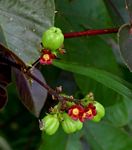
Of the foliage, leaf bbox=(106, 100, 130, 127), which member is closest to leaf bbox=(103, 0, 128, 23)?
the foliage

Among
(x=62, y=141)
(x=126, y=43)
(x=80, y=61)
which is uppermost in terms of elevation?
(x=126, y=43)

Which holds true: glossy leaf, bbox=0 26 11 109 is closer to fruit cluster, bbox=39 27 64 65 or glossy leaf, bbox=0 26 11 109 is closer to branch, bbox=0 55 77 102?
branch, bbox=0 55 77 102

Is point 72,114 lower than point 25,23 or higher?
lower

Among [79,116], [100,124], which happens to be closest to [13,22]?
[79,116]

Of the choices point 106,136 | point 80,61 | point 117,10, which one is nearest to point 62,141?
point 106,136

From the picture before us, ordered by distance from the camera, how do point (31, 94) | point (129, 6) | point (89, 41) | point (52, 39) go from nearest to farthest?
point (52, 39) < point (129, 6) < point (31, 94) < point (89, 41)

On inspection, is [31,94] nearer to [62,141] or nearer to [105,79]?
[105,79]

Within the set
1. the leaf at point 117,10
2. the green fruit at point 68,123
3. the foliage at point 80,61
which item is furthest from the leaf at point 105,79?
the leaf at point 117,10
